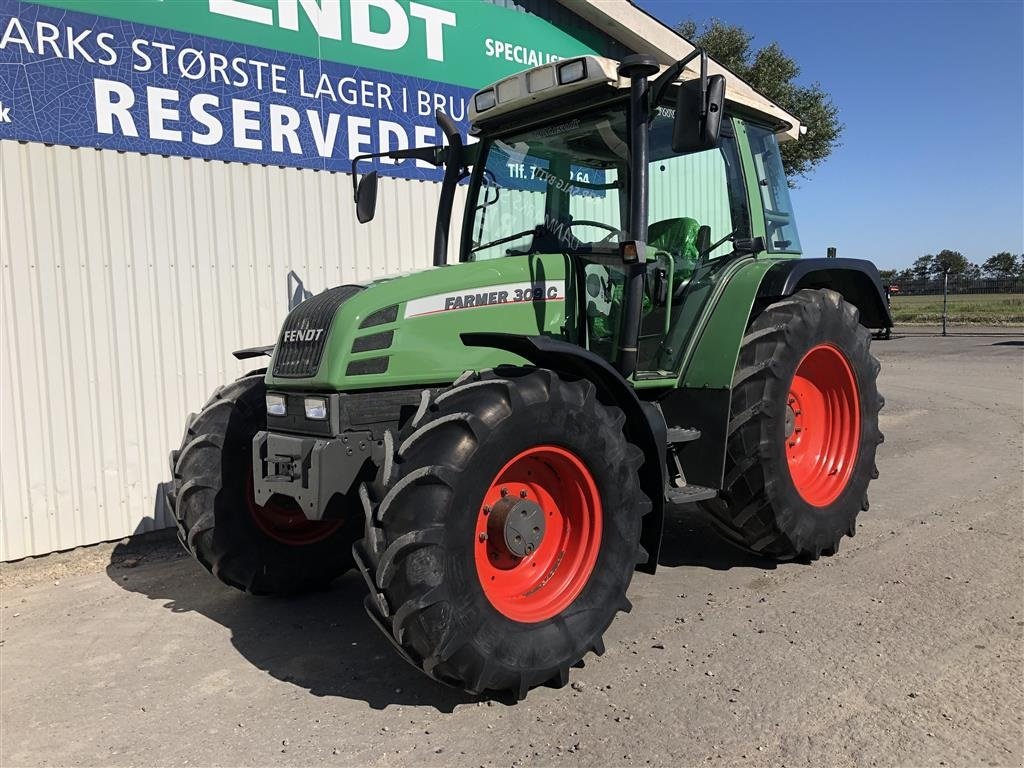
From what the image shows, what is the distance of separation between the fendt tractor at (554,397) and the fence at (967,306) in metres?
14.5

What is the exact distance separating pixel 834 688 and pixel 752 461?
1340 mm

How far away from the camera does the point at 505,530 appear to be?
317cm

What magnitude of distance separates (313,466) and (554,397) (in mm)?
1007

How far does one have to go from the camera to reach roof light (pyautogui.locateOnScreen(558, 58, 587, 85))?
3.69 meters

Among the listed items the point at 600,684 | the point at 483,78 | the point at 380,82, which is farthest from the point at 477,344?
the point at 483,78

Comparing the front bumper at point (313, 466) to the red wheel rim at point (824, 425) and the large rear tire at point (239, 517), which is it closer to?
the large rear tire at point (239, 517)

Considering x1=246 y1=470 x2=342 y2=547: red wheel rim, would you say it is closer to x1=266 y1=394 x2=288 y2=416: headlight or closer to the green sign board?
x1=266 y1=394 x2=288 y2=416: headlight

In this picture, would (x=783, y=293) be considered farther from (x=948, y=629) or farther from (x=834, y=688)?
(x=834, y=688)

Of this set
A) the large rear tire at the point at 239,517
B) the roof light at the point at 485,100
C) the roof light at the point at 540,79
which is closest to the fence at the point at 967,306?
the roof light at the point at 485,100

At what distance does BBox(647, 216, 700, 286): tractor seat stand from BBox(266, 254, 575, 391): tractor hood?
0.75m

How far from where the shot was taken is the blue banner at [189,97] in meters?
5.08

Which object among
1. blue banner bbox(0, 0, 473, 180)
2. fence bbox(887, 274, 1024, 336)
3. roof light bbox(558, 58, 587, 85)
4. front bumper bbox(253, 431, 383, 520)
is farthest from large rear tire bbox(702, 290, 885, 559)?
fence bbox(887, 274, 1024, 336)

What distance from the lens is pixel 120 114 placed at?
543 cm

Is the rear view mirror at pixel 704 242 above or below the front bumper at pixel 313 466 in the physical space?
above
